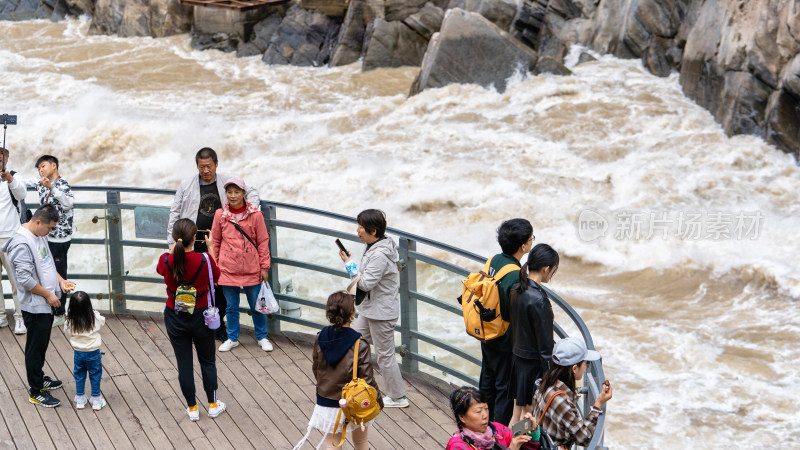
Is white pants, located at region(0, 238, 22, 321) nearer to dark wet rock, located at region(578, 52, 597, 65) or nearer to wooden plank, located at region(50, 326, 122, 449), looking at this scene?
wooden plank, located at region(50, 326, 122, 449)

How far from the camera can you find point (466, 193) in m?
14.6

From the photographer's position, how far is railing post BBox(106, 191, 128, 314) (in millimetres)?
7387

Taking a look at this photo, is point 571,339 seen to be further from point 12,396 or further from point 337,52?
point 337,52

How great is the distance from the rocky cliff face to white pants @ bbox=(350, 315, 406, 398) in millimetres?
11328

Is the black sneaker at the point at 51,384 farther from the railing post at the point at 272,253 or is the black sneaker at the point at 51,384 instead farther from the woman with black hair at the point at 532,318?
the woman with black hair at the point at 532,318

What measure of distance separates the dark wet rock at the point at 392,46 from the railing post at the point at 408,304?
18.2m

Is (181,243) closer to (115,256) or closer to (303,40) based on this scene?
(115,256)

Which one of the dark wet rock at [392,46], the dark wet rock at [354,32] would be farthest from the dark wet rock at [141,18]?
the dark wet rock at [392,46]

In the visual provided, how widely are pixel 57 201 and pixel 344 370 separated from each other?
3.29m

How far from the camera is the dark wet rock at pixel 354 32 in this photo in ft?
82.3

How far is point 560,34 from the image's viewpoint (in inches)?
883

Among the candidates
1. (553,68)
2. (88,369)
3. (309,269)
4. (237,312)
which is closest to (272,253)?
(309,269)

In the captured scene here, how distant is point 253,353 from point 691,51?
14.8 metres

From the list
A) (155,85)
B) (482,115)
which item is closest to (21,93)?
(155,85)
